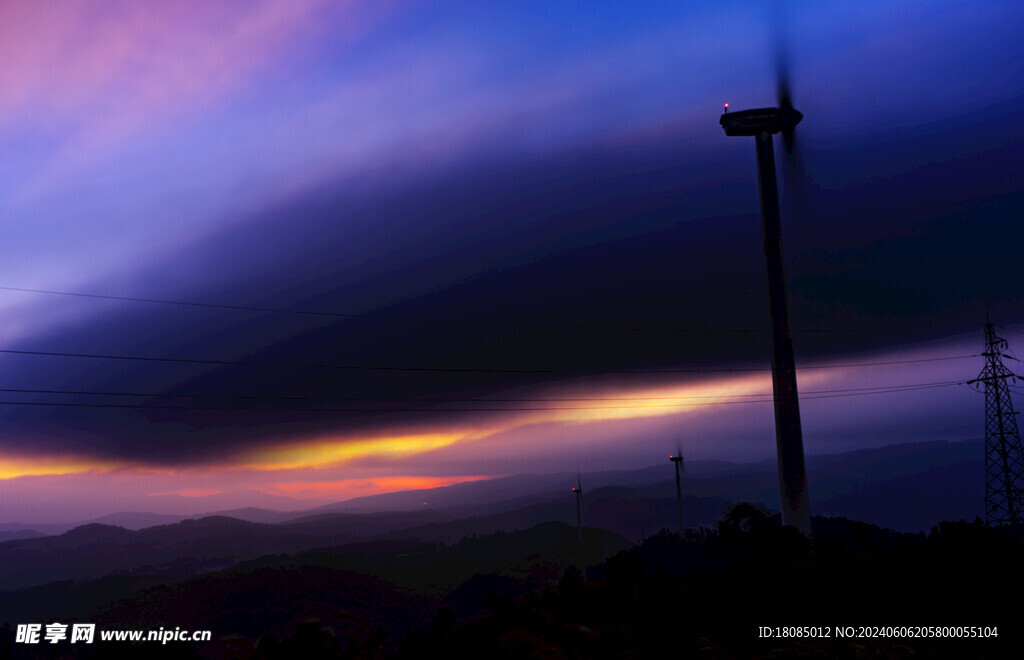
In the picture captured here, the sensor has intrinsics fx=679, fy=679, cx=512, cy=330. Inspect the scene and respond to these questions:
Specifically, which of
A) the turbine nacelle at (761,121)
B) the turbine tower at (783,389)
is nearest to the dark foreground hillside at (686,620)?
the turbine tower at (783,389)

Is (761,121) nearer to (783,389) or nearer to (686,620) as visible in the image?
(783,389)

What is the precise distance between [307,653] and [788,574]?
36.4 ft

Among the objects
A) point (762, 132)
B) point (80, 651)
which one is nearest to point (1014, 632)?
point (80, 651)

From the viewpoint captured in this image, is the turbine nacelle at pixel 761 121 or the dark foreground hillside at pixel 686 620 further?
the turbine nacelle at pixel 761 121

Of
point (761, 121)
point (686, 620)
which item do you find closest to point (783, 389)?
point (761, 121)

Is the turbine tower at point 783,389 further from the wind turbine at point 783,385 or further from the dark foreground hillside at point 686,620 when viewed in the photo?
the dark foreground hillside at point 686,620

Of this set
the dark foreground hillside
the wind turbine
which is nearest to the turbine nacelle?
the wind turbine

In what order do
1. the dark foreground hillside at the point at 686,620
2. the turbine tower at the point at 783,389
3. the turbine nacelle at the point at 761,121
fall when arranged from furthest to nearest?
the turbine nacelle at the point at 761,121
the turbine tower at the point at 783,389
the dark foreground hillside at the point at 686,620

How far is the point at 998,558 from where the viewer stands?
15008mm

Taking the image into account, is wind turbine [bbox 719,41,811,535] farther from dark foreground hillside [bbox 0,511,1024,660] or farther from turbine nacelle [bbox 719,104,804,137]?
dark foreground hillside [bbox 0,511,1024,660]

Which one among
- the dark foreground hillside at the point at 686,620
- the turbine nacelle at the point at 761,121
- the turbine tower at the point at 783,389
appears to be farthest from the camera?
the turbine nacelle at the point at 761,121

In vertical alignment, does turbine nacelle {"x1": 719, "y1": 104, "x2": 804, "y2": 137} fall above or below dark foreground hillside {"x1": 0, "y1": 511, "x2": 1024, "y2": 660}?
above

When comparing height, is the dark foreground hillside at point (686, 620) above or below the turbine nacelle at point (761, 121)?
below

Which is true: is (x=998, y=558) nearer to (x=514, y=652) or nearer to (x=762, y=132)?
(x=514, y=652)
